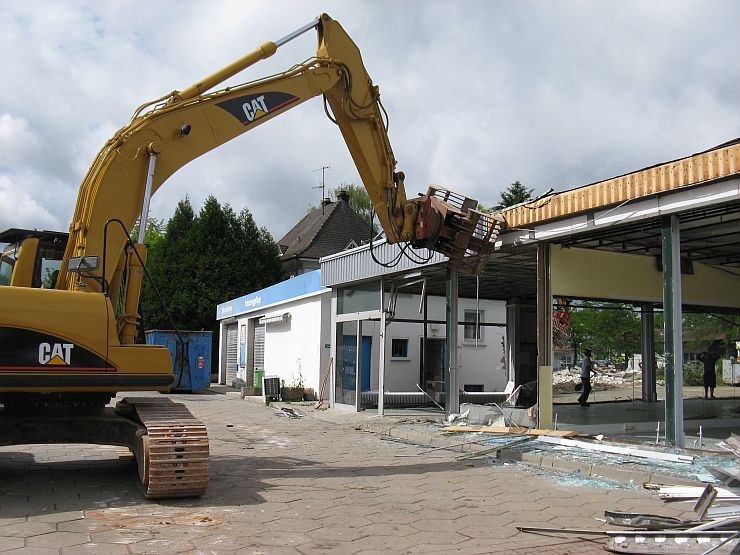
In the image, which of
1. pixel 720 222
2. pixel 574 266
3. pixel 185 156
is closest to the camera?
pixel 185 156

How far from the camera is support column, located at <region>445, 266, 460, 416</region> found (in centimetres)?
1424

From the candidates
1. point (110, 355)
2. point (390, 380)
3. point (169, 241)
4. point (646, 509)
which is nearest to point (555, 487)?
point (646, 509)

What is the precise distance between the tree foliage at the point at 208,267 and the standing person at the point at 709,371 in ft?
79.7

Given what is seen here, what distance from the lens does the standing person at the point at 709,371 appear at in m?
20.6

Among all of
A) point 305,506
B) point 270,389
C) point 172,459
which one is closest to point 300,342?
point 270,389

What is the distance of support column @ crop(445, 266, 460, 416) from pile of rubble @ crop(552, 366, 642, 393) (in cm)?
610

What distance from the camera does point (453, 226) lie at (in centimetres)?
Result: 1191

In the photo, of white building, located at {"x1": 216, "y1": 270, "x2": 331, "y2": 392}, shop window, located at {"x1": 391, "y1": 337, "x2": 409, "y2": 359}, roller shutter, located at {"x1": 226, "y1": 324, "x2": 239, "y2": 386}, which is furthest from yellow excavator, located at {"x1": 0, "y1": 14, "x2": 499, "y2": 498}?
roller shutter, located at {"x1": 226, "y1": 324, "x2": 239, "y2": 386}

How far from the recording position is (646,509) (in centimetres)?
707

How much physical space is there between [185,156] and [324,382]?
1237 centimetres

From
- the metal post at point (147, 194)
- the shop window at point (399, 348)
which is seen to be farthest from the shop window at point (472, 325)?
the metal post at point (147, 194)

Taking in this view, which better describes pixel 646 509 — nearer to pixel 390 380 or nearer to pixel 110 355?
pixel 110 355

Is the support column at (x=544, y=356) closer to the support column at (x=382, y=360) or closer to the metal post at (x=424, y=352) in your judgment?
the support column at (x=382, y=360)

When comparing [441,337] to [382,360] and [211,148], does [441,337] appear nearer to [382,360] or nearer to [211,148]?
[382,360]
